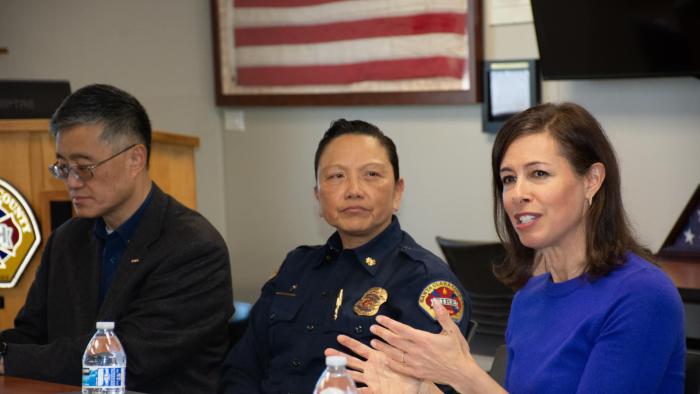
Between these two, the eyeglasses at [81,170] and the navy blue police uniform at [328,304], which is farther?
the eyeglasses at [81,170]

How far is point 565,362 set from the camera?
6.38 ft

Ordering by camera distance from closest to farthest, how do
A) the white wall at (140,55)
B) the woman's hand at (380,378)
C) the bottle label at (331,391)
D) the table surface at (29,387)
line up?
the bottle label at (331,391) < the woman's hand at (380,378) < the table surface at (29,387) < the white wall at (140,55)

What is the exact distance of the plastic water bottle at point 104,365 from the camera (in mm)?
2170

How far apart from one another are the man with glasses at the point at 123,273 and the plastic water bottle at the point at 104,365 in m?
0.22

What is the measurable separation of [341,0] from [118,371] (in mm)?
3566

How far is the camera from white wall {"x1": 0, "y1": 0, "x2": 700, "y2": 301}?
456 centimetres

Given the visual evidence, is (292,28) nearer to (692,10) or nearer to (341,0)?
(341,0)

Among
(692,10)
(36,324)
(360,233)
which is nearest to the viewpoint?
(360,233)

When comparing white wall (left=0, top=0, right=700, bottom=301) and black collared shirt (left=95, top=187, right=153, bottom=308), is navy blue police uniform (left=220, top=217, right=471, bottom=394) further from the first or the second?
white wall (left=0, top=0, right=700, bottom=301)

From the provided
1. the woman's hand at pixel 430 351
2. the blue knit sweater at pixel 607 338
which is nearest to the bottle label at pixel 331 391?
the woman's hand at pixel 430 351

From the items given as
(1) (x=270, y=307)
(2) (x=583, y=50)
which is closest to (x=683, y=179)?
(2) (x=583, y=50)

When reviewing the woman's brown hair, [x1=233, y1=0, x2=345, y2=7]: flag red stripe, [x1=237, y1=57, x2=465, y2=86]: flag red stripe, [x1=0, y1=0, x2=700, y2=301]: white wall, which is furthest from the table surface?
[x1=233, y1=0, x2=345, y2=7]: flag red stripe

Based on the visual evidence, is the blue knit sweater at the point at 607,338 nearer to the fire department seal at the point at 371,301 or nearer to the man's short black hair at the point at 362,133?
the fire department seal at the point at 371,301

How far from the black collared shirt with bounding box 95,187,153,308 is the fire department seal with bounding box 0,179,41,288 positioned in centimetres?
63
